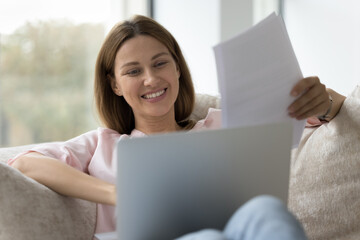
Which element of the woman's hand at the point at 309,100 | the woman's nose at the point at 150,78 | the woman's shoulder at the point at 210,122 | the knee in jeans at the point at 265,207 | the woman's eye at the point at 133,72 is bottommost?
the woman's shoulder at the point at 210,122

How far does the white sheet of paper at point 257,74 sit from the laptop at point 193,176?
17 centimetres

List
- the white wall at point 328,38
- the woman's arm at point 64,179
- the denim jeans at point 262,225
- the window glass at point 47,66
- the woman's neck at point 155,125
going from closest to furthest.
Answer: the denim jeans at point 262,225
the woman's arm at point 64,179
the woman's neck at point 155,125
the window glass at point 47,66
the white wall at point 328,38

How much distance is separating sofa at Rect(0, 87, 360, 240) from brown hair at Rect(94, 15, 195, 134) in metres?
0.35

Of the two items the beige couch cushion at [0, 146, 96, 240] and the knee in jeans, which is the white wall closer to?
the beige couch cushion at [0, 146, 96, 240]

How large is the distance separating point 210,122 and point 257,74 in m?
0.56

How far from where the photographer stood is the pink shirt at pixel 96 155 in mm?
1574

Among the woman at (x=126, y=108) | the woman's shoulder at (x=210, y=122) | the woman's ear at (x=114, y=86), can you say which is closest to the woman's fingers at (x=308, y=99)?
the woman at (x=126, y=108)

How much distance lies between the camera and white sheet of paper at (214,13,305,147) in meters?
1.21

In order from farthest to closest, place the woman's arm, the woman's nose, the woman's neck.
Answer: the woman's neck, the woman's nose, the woman's arm

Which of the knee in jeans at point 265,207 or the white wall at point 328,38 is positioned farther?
the white wall at point 328,38

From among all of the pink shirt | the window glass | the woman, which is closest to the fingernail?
the woman

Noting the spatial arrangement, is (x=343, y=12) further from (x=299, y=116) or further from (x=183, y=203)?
(x=183, y=203)

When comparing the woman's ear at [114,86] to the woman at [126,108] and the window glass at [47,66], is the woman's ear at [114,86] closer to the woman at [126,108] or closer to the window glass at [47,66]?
the woman at [126,108]

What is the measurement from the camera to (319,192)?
59.7 inches
